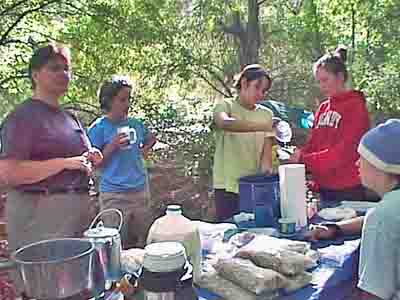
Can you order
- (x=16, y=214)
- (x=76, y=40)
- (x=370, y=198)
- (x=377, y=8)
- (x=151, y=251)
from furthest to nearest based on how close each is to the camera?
1. (x=377, y=8)
2. (x=76, y=40)
3. (x=370, y=198)
4. (x=16, y=214)
5. (x=151, y=251)

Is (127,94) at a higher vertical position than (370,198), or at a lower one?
higher

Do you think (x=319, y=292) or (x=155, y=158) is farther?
(x=155, y=158)

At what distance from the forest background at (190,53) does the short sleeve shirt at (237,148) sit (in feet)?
5.46

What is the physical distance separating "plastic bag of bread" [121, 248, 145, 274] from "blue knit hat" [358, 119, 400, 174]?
2.21ft

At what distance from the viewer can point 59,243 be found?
53.9 inches

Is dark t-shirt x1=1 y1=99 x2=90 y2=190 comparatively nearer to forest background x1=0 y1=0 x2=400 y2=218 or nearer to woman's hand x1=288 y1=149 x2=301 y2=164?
woman's hand x1=288 y1=149 x2=301 y2=164

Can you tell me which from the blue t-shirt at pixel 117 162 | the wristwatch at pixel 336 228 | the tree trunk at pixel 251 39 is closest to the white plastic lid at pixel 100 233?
the wristwatch at pixel 336 228

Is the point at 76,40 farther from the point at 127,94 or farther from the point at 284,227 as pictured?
the point at 284,227

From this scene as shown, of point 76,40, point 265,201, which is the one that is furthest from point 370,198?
point 76,40

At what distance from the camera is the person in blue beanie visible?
1.28 m

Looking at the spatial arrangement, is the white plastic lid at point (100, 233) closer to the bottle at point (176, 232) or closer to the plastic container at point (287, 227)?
the bottle at point (176, 232)

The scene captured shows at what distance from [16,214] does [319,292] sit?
1078mm

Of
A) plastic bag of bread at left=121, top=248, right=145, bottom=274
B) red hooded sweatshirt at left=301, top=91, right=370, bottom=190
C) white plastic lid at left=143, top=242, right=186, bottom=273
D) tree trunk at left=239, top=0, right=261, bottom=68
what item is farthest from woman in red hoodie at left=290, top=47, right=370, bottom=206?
tree trunk at left=239, top=0, right=261, bottom=68

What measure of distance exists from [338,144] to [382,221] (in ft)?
4.12
